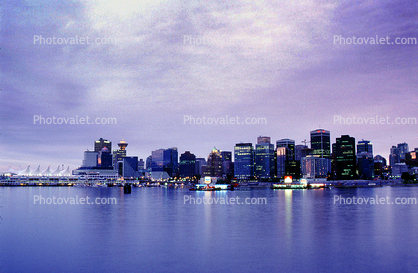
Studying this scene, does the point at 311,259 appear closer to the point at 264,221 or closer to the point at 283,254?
the point at 283,254

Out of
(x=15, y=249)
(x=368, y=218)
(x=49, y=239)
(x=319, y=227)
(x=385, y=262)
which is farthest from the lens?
(x=368, y=218)

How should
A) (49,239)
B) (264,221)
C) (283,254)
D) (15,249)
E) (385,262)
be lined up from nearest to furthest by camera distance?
(385,262), (283,254), (15,249), (49,239), (264,221)

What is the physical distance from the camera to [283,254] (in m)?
30.4

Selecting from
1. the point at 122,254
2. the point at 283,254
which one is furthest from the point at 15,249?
the point at 283,254

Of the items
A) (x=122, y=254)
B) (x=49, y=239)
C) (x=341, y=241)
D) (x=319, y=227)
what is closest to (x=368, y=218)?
(x=319, y=227)

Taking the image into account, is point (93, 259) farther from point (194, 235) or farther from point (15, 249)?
point (194, 235)

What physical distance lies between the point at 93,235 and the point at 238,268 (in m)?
21.2

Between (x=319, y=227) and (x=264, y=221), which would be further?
(x=264, y=221)

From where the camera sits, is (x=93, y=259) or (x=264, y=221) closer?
(x=93, y=259)

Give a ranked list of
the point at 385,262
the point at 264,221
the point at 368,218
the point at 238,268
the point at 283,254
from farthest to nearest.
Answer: the point at 368,218 < the point at 264,221 < the point at 283,254 < the point at 385,262 < the point at 238,268

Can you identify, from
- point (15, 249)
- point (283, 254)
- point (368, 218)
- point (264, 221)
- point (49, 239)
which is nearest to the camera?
point (283, 254)

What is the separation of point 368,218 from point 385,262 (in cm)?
2983

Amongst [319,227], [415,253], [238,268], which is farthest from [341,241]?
[238,268]

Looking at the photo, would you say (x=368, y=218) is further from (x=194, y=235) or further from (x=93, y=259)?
(x=93, y=259)
